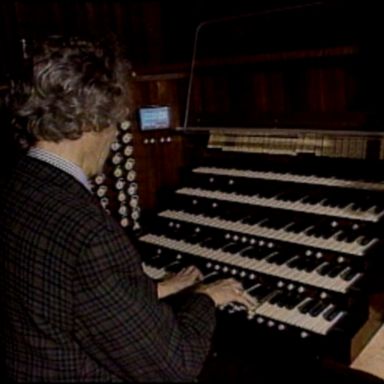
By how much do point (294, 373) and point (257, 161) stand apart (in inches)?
44.9

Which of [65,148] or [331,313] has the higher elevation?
[65,148]

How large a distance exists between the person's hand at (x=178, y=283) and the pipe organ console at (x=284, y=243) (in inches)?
15.7

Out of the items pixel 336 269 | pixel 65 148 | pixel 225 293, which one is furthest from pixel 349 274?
pixel 65 148

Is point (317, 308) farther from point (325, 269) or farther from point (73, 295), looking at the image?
point (73, 295)

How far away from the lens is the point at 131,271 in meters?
1.28

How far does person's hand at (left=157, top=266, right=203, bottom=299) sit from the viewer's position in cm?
201

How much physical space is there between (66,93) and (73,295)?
494 mm

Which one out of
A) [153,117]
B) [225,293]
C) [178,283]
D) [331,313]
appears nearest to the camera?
[225,293]

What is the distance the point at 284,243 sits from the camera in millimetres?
2459

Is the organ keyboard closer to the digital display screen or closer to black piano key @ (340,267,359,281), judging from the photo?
black piano key @ (340,267,359,281)

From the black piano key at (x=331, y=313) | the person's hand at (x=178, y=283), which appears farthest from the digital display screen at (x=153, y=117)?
the black piano key at (x=331, y=313)

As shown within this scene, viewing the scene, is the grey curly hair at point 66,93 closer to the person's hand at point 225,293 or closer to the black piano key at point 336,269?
the person's hand at point 225,293

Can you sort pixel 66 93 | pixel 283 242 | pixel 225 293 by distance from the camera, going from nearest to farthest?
pixel 66 93, pixel 225 293, pixel 283 242

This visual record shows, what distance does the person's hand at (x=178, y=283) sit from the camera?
201 centimetres
